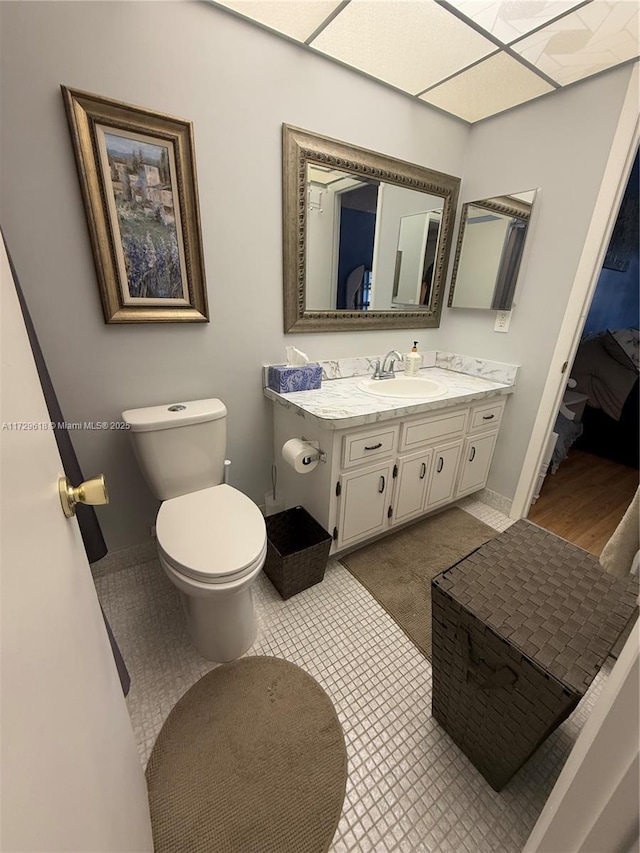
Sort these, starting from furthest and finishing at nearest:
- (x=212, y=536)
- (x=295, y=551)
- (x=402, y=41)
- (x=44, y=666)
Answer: (x=295, y=551) → (x=402, y=41) → (x=212, y=536) → (x=44, y=666)

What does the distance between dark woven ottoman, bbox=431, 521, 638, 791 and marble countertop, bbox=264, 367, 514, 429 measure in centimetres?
66

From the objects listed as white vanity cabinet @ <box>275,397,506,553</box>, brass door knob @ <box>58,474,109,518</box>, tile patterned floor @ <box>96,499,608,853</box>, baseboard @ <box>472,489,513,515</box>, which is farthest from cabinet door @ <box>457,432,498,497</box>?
brass door knob @ <box>58,474,109,518</box>

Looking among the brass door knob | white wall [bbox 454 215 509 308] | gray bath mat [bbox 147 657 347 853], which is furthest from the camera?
white wall [bbox 454 215 509 308]

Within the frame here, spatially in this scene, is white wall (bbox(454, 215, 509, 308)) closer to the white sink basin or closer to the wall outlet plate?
the wall outlet plate

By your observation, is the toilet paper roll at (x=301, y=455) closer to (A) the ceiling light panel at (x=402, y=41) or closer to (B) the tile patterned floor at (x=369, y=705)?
(B) the tile patterned floor at (x=369, y=705)

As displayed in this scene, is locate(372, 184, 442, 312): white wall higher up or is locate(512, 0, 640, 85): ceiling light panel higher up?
locate(512, 0, 640, 85): ceiling light panel

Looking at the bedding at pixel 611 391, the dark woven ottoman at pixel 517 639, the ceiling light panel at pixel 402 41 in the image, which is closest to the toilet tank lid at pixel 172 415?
the dark woven ottoman at pixel 517 639

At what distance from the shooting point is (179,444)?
1465 millimetres

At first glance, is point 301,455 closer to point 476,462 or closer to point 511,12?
point 476,462

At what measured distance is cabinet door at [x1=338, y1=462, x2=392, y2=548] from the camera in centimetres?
159

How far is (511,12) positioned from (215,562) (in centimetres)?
216

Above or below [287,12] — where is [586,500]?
below

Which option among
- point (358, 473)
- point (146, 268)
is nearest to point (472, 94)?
point (146, 268)

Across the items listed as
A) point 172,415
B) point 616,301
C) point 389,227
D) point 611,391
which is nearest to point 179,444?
point 172,415
